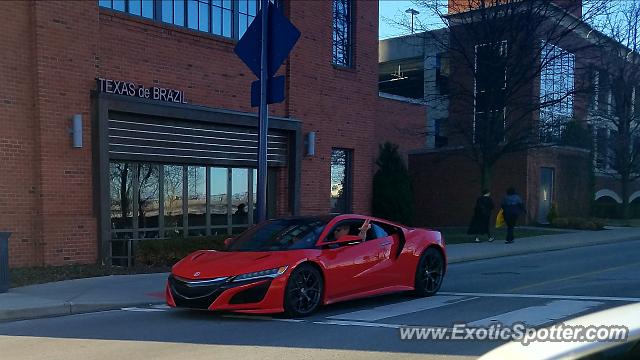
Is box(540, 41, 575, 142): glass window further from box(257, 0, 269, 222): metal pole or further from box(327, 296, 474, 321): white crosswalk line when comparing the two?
box(327, 296, 474, 321): white crosswalk line

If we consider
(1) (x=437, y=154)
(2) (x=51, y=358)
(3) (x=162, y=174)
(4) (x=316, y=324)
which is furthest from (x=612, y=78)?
(2) (x=51, y=358)

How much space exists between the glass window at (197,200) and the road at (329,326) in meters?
7.22

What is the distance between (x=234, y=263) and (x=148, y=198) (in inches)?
320

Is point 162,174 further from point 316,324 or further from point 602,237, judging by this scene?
point 602,237

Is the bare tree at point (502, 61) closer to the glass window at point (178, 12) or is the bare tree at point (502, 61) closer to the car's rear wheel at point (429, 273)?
the glass window at point (178, 12)

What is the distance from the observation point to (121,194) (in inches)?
587

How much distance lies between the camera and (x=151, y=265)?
13.4 m

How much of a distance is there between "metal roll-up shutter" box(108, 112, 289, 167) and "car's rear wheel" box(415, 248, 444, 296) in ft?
26.2

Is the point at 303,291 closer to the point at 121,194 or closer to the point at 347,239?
the point at 347,239

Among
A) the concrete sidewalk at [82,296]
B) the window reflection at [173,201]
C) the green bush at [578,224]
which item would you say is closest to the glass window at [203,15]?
the window reflection at [173,201]

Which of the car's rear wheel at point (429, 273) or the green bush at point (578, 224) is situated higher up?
the car's rear wheel at point (429, 273)

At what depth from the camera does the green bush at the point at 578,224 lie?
2644 centimetres

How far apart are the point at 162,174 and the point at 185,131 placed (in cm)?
122

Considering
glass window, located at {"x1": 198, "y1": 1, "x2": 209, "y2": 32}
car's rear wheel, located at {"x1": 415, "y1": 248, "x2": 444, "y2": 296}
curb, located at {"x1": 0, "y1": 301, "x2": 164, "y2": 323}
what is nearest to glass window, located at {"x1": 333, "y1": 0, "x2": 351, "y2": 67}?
glass window, located at {"x1": 198, "y1": 1, "x2": 209, "y2": 32}
